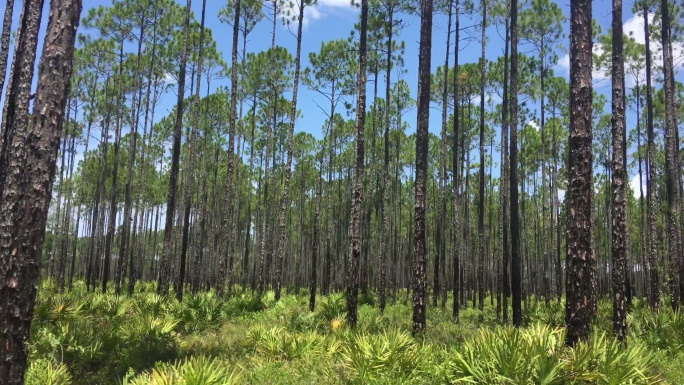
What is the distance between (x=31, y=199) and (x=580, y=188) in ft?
28.2

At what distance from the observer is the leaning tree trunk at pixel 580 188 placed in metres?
7.72

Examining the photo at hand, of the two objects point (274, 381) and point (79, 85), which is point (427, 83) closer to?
point (274, 381)

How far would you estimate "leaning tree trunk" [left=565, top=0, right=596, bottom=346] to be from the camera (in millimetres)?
7719

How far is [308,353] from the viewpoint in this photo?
9.73m

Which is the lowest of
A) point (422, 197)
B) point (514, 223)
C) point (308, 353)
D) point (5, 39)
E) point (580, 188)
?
point (308, 353)

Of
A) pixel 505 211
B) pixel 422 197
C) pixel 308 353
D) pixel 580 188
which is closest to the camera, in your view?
pixel 580 188

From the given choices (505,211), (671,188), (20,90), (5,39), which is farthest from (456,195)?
(5,39)

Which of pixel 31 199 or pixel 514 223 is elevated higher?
pixel 514 223

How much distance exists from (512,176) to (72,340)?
13851mm

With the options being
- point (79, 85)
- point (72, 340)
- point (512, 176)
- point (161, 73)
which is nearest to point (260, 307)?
point (72, 340)

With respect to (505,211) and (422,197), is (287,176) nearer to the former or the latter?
(422,197)

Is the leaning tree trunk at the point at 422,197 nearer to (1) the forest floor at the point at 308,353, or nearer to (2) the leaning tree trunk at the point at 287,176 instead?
(1) the forest floor at the point at 308,353

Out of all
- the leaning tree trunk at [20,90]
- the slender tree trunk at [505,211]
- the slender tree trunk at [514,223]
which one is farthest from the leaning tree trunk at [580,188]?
the slender tree trunk at [505,211]

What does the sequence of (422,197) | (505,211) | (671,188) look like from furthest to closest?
(505,211), (671,188), (422,197)
